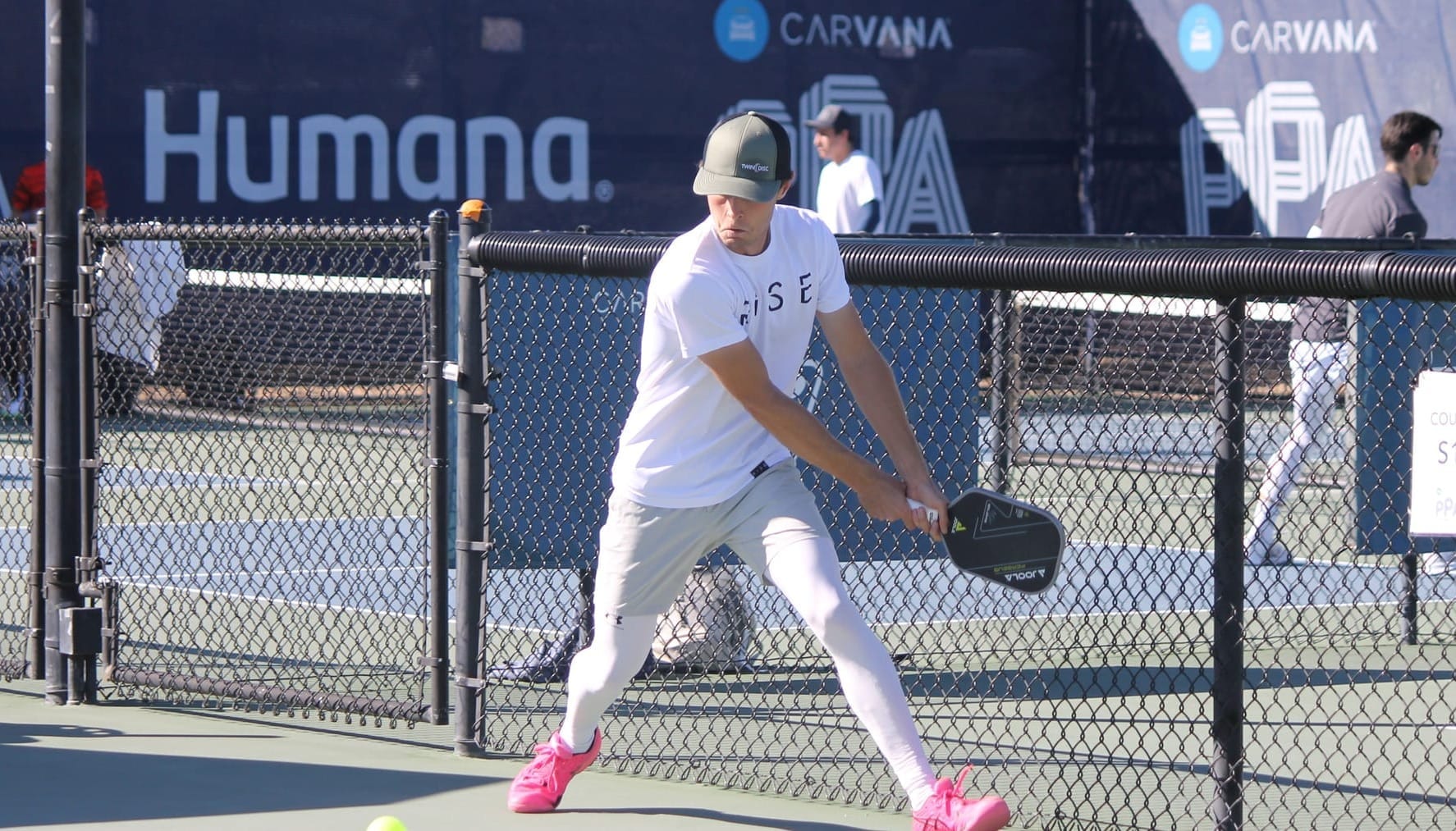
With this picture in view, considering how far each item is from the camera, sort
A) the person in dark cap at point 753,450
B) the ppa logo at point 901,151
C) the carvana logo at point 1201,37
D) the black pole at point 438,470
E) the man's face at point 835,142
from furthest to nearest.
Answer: the carvana logo at point 1201,37, the ppa logo at point 901,151, the man's face at point 835,142, the black pole at point 438,470, the person in dark cap at point 753,450

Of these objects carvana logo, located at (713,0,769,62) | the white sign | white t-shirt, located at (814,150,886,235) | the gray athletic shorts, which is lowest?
the gray athletic shorts

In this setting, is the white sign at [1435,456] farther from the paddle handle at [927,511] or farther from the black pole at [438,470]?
the black pole at [438,470]

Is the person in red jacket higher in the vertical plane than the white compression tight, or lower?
higher

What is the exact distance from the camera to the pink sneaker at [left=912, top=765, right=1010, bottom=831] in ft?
15.5

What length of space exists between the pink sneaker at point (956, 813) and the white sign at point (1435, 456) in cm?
115

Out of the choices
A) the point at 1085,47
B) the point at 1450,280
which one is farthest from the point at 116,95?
the point at 1450,280

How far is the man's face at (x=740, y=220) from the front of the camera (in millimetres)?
4828

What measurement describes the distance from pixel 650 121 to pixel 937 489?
1449cm

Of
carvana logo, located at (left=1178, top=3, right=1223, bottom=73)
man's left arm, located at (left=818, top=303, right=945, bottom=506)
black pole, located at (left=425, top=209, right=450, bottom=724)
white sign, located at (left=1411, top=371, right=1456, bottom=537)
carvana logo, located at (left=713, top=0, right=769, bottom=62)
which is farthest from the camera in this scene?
carvana logo, located at (left=1178, top=3, right=1223, bottom=73)

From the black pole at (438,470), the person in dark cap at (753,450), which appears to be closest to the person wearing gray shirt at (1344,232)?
the black pole at (438,470)

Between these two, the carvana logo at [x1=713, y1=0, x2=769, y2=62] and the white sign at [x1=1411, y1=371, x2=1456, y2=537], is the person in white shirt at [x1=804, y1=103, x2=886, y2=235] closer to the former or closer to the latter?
the white sign at [x1=1411, y1=371, x2=1456, y2=537]

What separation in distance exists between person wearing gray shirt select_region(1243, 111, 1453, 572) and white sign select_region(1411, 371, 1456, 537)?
13.3 ft

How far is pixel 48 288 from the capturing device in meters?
6.76

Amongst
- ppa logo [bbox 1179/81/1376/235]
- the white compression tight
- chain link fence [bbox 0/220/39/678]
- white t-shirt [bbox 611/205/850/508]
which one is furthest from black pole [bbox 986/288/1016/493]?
ppa logo [bbox 1179/81/1376/235]
